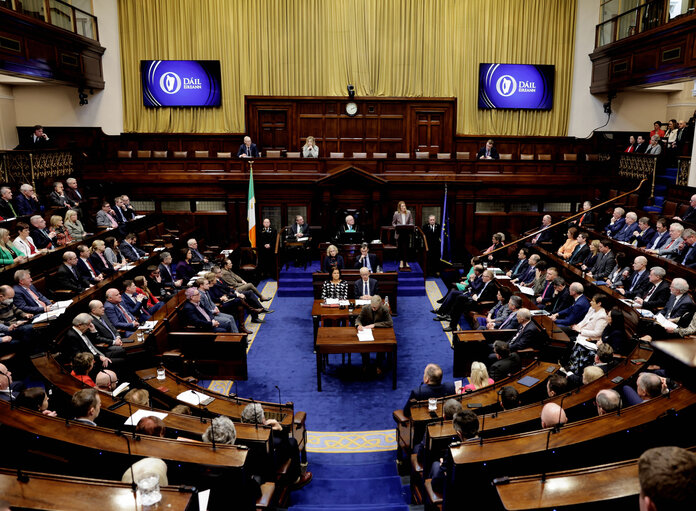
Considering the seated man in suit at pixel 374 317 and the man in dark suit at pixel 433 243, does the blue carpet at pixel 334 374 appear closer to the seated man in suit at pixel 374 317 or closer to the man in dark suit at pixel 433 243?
the seated man in suit at pixel 374 317

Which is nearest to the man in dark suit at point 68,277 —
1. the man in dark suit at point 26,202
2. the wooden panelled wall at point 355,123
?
the man in dark suit at point 26,202

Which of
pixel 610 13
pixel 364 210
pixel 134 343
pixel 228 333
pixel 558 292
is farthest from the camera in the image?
pixel 610 13

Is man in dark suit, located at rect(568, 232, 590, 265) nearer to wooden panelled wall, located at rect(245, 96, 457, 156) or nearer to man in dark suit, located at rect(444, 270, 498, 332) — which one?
man in dark suit, located at rect(444, 270, 498, 332)

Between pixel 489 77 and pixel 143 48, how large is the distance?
9956 mm

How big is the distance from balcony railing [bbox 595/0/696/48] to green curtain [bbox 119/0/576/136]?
1.09m

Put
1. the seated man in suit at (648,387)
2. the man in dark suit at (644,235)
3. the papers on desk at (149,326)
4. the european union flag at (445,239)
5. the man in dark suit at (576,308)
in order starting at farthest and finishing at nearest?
the european union flag at (445,239)
the man in dark suit at (644,235)
the man in dark suit at (576,308)
the papers on desk at (149,326)
the seated man in suit at (648,387)

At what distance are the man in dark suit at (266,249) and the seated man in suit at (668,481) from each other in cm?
1154

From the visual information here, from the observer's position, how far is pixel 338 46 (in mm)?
15414

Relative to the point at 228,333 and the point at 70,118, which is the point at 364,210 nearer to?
the point at 228,333

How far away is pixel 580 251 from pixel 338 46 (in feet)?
30.1

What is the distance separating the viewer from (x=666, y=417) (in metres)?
3.94

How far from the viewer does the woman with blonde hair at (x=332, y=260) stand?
1088cm

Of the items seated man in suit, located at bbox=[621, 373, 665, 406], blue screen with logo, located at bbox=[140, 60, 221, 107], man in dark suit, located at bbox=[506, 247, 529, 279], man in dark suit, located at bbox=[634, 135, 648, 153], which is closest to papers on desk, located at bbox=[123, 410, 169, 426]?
seated man in suit, located at bbox=[621, 373, 665, 406]

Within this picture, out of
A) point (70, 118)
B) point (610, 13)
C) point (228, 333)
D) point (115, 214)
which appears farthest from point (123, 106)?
point (610, 13)
